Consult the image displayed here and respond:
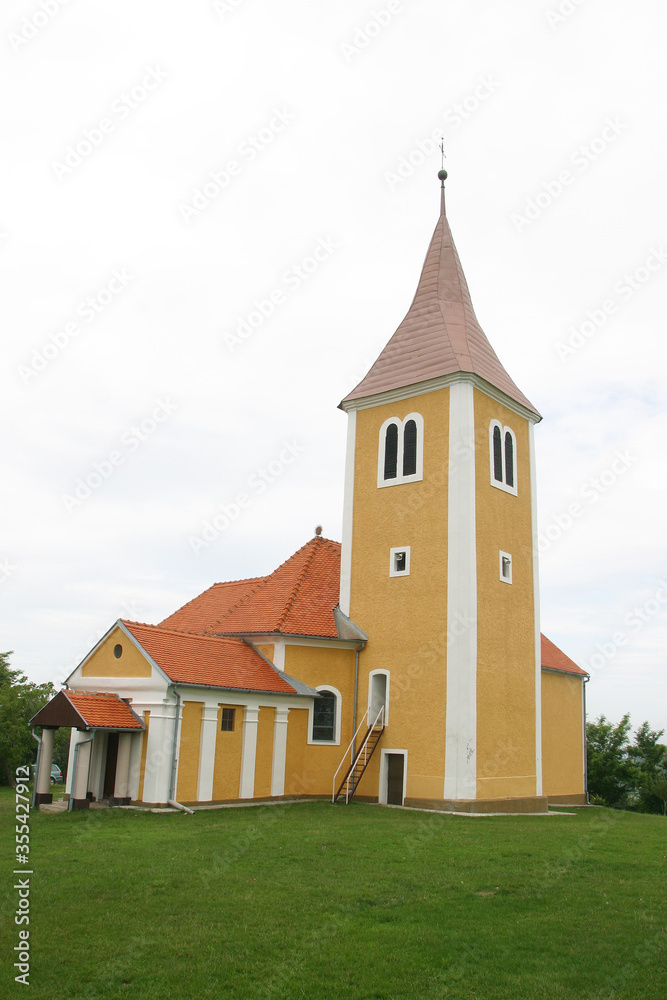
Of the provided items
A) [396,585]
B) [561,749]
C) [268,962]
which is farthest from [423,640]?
[268,962]

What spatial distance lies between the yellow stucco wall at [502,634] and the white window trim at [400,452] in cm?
170

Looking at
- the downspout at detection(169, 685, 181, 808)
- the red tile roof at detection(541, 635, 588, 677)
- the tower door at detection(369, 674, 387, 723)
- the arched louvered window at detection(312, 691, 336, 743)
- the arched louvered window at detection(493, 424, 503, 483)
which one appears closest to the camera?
the downspout at detection(169, 685, 181, 808)

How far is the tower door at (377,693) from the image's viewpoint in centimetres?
2447

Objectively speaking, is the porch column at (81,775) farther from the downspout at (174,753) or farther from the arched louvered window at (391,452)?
the arched louvered window at (391,452)

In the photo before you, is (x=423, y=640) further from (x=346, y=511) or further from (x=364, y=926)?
(x=364, y=926)

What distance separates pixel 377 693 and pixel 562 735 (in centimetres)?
930

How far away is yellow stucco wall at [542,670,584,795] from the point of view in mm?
28844

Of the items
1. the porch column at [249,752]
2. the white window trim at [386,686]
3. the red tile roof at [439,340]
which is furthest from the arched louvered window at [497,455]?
the porch column at [249,752]

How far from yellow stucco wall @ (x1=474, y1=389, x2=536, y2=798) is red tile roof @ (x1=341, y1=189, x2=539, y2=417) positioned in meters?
1.35

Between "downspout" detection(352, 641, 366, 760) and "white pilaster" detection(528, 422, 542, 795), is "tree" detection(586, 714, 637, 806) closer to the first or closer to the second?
"white pilaster" detection(528, 422, 542, 795)

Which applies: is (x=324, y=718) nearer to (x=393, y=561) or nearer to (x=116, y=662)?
(x=393, y=561)

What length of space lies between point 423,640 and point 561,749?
974cm

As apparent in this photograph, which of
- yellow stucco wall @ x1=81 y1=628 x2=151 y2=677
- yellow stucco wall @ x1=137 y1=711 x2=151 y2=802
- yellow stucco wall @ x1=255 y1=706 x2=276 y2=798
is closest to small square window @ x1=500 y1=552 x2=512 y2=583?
yellow stucco wall @ x1=255 y1=706 x2=276 y2=798

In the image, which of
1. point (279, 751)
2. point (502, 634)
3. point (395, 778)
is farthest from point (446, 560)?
point (279, 751)
